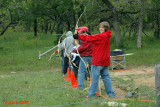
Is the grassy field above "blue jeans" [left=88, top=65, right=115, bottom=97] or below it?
below

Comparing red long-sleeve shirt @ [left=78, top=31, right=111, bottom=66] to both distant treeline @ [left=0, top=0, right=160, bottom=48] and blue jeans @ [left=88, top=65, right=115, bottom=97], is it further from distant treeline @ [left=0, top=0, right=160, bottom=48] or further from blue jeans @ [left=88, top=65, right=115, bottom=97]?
distant treeline @ [left=0, top=0, right=160, bottom=48]

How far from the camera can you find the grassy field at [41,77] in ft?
18.1

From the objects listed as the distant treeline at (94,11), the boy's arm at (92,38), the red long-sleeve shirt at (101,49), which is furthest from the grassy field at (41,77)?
the distant treeline at (94,11)

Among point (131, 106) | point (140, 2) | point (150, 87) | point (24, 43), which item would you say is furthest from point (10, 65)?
point (131, 106)

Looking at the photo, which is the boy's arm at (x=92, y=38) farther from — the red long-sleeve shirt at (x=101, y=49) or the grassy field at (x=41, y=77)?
the grassy field at (x=41, y=77)

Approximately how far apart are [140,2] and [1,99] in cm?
1233

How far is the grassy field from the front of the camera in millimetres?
5505

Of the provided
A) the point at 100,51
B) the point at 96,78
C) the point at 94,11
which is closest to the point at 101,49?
the point at 100,51

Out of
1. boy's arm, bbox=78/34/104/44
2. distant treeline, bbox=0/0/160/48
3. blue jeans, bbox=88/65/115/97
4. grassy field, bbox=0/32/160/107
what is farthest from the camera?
distant treeline, bbox=0/0/160/48

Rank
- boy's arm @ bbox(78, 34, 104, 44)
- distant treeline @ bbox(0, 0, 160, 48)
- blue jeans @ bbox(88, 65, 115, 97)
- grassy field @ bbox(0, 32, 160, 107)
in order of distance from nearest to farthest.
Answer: boy's arm @ bbox(78, 34, 104, 44)
blue jeans @ bbox(88, 65, 115, 97)
grassy field @ bbox(0, 32, 160, 107)
distant treeline @ bbox(0, 0, 160, 48)

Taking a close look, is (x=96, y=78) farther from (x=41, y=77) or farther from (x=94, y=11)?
(x=94, y=11)

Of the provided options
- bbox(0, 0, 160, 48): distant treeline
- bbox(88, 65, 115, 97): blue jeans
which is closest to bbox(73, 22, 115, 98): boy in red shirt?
bbox(88, 65, 115, 97): blue jeans

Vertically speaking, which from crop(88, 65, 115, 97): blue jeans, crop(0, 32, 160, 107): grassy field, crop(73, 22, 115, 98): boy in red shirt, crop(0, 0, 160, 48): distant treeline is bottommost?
crop(0, 32, 160, 107): grassy field

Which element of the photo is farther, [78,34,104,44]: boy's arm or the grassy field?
the grassy field
